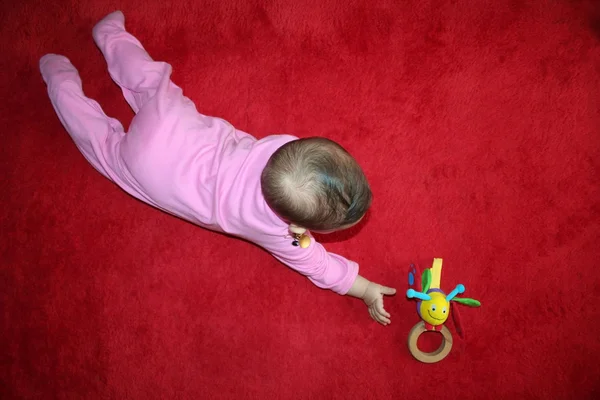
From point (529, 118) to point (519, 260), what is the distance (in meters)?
0.32

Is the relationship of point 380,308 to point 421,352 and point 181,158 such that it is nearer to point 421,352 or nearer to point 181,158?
point 421,352

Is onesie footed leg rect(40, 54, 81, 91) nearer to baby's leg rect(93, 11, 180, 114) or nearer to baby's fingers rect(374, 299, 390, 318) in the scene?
baby's leg rect(93, 11, 180, 114)

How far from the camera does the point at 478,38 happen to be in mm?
1083

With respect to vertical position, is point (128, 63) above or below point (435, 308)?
above

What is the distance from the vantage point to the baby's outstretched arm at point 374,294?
93 cm

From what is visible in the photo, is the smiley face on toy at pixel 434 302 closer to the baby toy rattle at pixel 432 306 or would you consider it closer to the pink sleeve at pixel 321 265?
the baby toy rattle at pixel 432 306

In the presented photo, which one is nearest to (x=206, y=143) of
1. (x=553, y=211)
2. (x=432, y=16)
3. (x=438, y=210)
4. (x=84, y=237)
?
(x=84, y=237)

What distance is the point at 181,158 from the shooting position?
0.85 m

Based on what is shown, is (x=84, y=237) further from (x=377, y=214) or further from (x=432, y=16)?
(x=432, y=16)

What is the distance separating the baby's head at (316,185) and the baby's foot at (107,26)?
0.58 m

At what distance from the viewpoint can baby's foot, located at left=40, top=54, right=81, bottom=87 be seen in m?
1.00

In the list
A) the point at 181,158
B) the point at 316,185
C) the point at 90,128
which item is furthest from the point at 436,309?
the point at 90,128

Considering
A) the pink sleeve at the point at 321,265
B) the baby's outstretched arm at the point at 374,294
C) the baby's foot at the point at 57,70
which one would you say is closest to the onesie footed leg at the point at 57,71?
the baby's foot at the point at 57,70

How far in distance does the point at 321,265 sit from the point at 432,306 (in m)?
0.22
